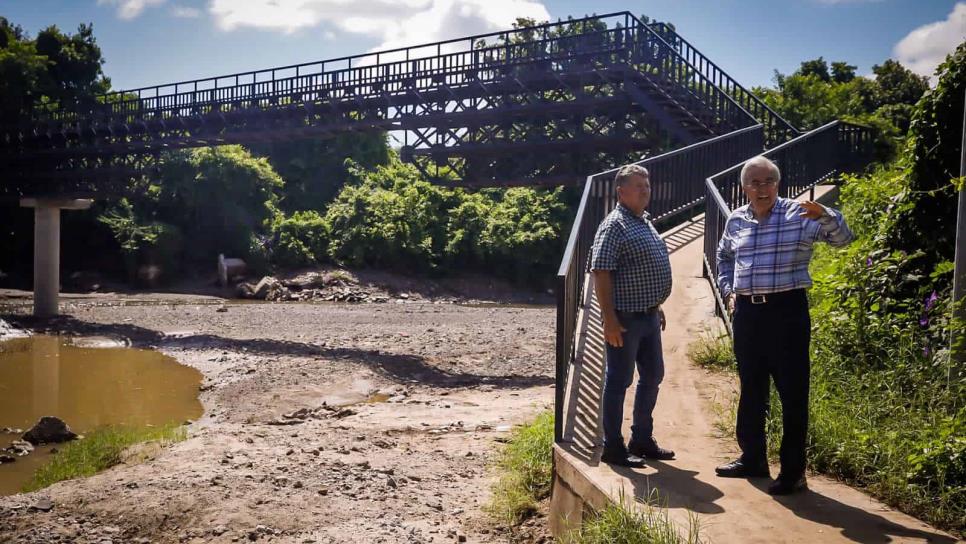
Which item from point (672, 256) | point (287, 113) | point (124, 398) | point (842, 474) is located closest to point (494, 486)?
point (842, 474)

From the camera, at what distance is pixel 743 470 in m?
4.73

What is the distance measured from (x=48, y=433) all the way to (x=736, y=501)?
30.9 ft

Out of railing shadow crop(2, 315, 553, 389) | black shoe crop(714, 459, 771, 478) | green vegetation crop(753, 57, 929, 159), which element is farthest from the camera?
green vegetation crop(753, 57, 929, 159)

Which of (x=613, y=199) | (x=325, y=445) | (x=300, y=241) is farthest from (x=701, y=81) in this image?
(x=300, y=241)

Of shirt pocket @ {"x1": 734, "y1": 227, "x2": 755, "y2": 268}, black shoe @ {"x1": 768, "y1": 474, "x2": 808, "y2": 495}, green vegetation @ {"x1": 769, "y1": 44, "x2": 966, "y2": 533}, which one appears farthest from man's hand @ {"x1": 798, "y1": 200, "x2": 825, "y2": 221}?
black shoe @ {"x1": 768, "y1": 474, "x2": 808, "y2": 495}

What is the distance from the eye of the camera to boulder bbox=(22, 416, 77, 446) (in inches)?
415

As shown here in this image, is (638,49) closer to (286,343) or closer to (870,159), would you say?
(870,159)

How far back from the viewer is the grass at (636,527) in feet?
12.3

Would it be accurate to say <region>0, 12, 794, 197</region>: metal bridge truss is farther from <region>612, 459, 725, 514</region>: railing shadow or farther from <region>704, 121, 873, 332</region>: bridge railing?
<region>612, 459, 725, 514</region>: railing shadow

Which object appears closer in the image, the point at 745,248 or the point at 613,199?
the point at 745,248

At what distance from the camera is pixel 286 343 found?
18828mm

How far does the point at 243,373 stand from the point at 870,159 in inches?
507

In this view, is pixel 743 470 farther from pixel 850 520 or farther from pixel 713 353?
pixel 713 353

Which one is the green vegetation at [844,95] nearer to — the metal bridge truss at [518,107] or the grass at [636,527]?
the metal bridge truss at [518,107]
